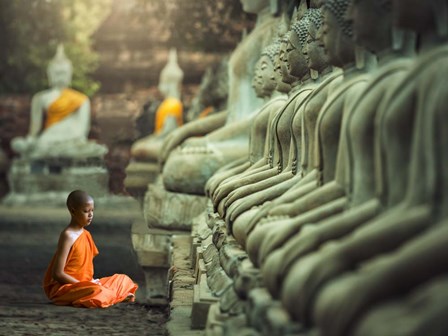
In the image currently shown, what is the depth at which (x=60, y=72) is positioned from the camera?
18688mm

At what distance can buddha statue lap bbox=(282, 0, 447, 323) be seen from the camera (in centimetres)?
310

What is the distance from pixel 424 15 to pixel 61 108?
15.1 meters

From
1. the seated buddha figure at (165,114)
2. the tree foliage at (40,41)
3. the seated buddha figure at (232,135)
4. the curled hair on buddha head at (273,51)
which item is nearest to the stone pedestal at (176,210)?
the seated buddha figure at (232,135)

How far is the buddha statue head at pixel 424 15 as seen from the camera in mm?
3385

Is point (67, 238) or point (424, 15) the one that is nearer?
point (424, 15)

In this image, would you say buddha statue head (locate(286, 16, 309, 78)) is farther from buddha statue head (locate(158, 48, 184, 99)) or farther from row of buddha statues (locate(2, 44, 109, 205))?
buddha statue head (locate(158, 48, 184, 99))

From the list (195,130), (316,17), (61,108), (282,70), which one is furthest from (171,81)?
(316,17)

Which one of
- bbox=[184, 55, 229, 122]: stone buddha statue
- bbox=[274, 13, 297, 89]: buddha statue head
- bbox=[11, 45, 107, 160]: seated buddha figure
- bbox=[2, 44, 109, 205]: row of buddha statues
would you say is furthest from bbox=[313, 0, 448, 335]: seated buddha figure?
bbox=[11, 45, 107, 160]: seated buddha figure

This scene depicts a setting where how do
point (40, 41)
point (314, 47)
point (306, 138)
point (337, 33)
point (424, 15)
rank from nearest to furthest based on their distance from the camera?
point (424, 15)
point (337, 33)
point (306, 138)
point (314, 47)
point (40, 41)

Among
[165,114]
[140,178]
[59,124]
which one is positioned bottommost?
[140,178]

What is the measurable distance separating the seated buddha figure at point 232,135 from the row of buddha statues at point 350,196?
9.42 ft

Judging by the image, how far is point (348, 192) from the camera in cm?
397

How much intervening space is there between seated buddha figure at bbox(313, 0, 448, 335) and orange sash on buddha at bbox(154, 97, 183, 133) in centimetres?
1487

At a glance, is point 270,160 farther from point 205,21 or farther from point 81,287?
point 205,21
